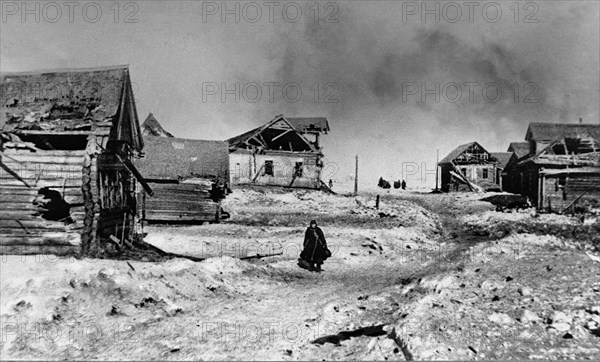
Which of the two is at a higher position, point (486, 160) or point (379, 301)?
point (486, 160)

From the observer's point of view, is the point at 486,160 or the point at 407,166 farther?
the point at 407,166

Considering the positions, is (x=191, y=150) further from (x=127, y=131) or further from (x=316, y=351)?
(x=316, y=351)

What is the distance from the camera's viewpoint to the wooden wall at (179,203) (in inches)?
828

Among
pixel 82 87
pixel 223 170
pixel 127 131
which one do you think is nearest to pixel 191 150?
pixel 223 170

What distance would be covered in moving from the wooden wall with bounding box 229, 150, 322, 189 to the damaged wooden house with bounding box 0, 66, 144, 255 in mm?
21290

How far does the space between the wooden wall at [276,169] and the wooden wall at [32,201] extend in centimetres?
2255

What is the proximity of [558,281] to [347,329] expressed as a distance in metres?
4.77

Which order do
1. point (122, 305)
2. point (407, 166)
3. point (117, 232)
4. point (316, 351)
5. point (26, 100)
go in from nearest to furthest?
point (316, 351)
point (122, 305)
point (26, 100)
point (117, 232)
point (407, 166)

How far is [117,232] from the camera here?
12477 millimetres

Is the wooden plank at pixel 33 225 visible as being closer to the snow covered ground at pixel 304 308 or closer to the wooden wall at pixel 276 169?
the snow covered ground at pixel 304 308

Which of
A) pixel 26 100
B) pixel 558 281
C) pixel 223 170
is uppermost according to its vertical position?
pixel 26 100

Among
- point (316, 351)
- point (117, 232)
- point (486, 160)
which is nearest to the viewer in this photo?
point (316, 351)

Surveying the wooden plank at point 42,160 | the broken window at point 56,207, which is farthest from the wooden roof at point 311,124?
the wooden plank at point 42,160

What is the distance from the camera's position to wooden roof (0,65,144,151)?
10.6 meters
